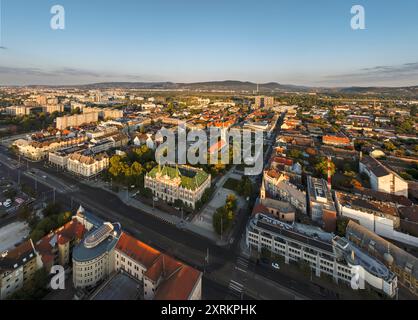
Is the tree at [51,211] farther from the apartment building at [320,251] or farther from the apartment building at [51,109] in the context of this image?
the apartment building at [51,109]

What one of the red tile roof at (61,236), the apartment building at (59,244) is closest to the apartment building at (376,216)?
Result: the red tile roof at (61,236)

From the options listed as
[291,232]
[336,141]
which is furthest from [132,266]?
[336,141]

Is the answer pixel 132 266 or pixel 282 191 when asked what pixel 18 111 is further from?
pixel 282 191

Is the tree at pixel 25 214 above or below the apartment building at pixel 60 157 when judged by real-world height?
below

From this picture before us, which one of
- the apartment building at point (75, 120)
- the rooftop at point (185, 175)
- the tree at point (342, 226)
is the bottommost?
the tree at point (342, 226)

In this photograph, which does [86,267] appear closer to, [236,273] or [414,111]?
[236,273]

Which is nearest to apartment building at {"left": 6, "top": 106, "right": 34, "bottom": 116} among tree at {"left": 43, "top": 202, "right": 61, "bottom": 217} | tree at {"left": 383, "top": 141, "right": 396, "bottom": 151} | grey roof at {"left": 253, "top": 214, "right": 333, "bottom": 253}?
tree at {"left": 43, "top": 202, "right": 61, "bottom": 217}

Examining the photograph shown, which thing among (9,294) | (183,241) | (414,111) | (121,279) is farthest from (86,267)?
(414,111)
